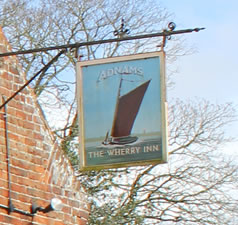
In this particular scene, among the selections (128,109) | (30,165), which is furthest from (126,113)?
(30,165)

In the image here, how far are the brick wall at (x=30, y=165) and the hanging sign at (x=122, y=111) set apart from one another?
35.6 inches

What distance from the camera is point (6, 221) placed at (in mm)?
9133

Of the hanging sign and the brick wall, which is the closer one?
the hanging sign

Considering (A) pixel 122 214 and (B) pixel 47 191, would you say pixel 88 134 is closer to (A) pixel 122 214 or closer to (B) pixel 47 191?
(B) pixel 47 191

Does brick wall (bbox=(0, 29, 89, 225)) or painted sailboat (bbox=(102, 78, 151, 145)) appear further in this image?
brick wall (bbox=(0, 29, 89, 225))

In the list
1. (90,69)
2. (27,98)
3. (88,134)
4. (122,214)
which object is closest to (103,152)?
(88,134)

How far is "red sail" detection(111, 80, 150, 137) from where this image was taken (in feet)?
28.7

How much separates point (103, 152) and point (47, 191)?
118cm

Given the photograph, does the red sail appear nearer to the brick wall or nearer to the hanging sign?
the hanging sign

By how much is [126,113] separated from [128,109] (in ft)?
0.15

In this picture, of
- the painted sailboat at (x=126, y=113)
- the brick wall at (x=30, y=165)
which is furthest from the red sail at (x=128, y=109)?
the brick wall at (x=30, y=165)

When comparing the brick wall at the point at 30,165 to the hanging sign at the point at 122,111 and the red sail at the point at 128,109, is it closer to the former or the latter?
the hanging sign at the point at 122,111

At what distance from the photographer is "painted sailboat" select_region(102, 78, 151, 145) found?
28.7 ft

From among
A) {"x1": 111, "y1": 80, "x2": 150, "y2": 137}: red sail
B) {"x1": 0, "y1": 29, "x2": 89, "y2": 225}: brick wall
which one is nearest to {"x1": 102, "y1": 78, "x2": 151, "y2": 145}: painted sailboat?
{"x1": 111, "y1": 80, "x2": 150, "y2": 137}: red sail
